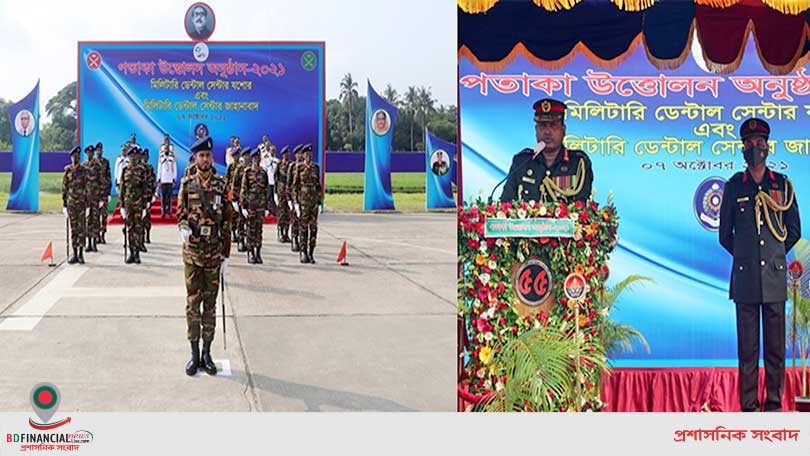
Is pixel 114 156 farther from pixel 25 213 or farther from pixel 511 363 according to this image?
pixel 511 363

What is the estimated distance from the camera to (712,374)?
430 centimetres

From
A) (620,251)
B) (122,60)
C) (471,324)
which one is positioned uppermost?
(122,60)

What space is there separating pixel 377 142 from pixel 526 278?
17.1m

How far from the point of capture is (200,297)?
5.78 meters

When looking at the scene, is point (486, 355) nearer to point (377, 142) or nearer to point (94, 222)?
point (94, 222)

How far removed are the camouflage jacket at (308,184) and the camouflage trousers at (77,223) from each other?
115 inches

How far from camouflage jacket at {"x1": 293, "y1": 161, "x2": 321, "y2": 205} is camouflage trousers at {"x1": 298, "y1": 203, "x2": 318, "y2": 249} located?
8cm

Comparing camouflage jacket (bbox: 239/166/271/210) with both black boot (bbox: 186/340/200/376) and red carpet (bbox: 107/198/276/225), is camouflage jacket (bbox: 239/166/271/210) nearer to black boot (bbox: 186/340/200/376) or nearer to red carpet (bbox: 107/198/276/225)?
black boot (bbox: 186/340/200/376)

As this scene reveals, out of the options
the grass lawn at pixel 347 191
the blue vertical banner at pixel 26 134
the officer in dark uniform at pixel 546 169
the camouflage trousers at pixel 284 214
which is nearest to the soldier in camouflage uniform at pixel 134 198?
the camouflage trousers at pixel 284 214

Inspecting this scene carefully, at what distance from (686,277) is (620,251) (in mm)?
386

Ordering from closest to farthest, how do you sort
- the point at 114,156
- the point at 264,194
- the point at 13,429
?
the point at 13,429
the point at 264,194
the point at 114,156

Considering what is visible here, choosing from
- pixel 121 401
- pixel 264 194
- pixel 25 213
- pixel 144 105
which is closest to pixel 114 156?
pixel 144 105

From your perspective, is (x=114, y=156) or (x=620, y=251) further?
(x=114, y=156)

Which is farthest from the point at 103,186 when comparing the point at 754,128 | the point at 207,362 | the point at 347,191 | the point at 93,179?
the point at 347,191
